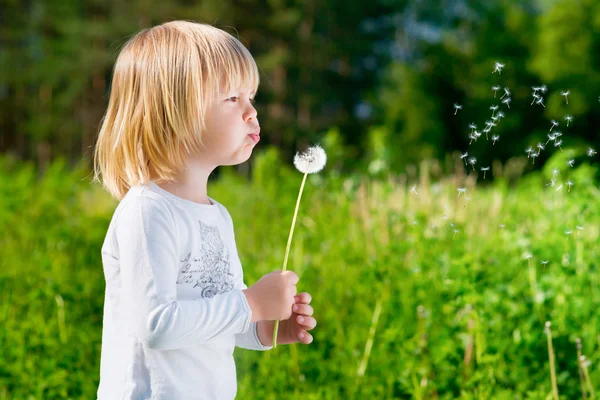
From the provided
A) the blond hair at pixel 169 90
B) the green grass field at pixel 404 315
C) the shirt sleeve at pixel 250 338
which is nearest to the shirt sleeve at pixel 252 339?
the shirt sleeve at pixel 250 338

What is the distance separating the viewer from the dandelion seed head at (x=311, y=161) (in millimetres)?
1551

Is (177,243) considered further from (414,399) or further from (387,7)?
(387,7)

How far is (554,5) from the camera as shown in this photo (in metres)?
14.1

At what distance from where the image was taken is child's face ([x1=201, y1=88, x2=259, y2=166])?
1445mm

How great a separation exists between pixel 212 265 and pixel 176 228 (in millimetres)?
134

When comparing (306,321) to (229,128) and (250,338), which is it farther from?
(229,128)

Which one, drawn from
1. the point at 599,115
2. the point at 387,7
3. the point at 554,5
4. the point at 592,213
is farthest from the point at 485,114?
the point at 592,213

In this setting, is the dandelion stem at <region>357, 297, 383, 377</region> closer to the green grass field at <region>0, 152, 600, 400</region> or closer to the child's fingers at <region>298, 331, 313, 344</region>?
the green grass field at <region>0, 152, 600, 400</region>

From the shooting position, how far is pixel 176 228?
137 cm

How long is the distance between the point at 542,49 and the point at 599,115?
2589 mm

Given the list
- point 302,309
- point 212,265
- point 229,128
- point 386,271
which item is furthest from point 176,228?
point 386,271

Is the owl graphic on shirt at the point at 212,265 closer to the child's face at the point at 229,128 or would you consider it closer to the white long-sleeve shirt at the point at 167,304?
the white long-sleeve shirt at the point at 167,304

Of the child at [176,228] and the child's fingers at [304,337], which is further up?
the child at [176,228]

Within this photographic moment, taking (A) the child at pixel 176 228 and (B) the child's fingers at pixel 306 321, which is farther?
(B) the child's fingers at pixel 306 321
